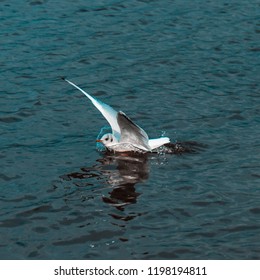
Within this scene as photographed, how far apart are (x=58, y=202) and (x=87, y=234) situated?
3.92 ft

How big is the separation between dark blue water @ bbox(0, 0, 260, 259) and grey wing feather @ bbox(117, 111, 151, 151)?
1.01ft

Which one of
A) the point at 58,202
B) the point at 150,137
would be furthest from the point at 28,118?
the point at 58,202

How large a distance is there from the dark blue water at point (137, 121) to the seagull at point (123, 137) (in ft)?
0.86

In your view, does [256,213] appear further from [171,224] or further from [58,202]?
[58,202]

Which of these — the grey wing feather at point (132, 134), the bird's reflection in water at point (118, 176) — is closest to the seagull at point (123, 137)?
the grey wing feather at point (132, 134)

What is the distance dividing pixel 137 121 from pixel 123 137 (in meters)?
0.99

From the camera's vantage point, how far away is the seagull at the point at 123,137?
1577cm

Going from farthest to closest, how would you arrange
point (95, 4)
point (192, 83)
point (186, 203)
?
point (95, 4) < point (192, 83) < point (186, 203)

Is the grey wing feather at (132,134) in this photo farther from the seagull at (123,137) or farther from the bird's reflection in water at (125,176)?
the bird's reflection in water at (125,176)

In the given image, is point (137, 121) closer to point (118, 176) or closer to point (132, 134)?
point (132, 134)

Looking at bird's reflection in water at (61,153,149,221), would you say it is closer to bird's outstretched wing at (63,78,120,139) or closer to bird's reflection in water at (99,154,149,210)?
bird's reflection in water at (99,154,149,210)

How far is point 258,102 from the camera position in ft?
Answer: 57.9

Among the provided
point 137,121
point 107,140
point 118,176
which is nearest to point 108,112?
point 107,140
